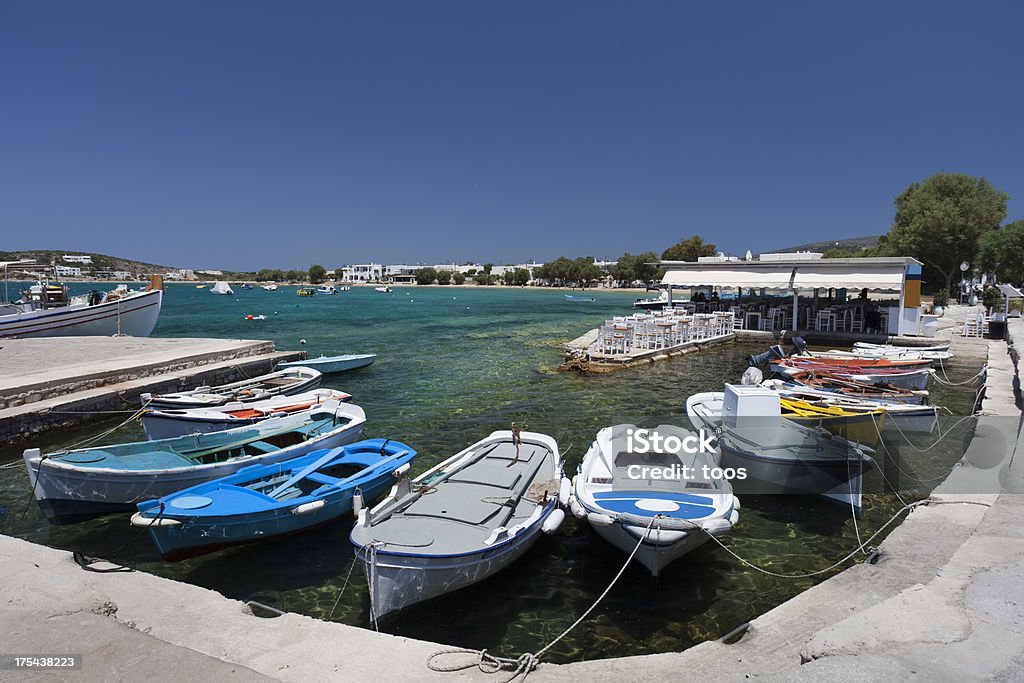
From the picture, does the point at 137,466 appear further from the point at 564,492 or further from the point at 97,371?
the point at 97,371

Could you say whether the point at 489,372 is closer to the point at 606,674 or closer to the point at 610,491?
the point at 610,491

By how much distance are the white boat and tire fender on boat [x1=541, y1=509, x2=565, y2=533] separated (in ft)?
85.2

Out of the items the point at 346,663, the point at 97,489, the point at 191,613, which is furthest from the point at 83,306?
the point at 346,663

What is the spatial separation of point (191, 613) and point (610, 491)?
4700 millimetres

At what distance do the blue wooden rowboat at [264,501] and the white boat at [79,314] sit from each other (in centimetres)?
2185

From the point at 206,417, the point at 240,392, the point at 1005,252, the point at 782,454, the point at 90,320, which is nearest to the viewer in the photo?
the point at 782,454

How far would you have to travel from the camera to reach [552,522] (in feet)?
21.4

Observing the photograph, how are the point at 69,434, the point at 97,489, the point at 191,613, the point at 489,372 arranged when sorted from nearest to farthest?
the point at 191,613, the point at 97,489, the point at 69,434, the point at 489,372

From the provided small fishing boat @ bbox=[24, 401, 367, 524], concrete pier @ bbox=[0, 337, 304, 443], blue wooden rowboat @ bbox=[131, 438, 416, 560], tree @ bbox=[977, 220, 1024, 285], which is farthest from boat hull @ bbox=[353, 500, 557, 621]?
tree @ bbox=[977, 220, 1024, 285]

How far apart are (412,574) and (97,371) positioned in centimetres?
1411

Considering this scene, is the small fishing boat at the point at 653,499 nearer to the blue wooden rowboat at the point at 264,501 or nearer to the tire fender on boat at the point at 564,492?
the tire fender on boat at the point at 564,492

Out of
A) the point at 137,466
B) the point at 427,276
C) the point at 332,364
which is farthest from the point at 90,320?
the point at 427,276

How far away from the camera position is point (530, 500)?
274 inches

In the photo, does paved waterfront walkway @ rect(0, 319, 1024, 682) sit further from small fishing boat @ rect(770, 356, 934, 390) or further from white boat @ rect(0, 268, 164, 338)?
white boat @ rect(0, 268, 164, 338)
